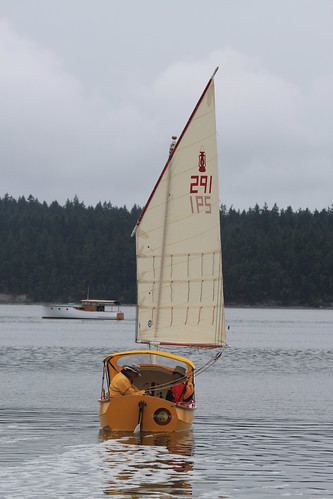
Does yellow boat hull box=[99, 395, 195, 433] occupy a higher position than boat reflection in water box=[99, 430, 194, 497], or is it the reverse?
yellow boat hull box=[99, 395, 195, 433]

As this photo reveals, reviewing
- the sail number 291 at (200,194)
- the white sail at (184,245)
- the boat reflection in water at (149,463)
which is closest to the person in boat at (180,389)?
the boat reflection in water at (149,463)

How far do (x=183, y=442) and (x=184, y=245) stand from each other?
8.57 m

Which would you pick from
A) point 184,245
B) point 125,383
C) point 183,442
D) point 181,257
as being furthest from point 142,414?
point 184,245

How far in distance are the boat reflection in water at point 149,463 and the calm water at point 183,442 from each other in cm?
3

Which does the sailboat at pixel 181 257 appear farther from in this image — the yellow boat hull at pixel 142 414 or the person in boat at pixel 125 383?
the yellow boat hull at pixel 142 414

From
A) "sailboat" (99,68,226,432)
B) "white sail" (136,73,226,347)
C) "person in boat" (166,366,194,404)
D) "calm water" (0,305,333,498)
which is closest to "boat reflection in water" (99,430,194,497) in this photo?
"calm water" (0,305,333,498)

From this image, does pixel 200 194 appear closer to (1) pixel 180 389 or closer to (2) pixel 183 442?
(1) pixel 180 389

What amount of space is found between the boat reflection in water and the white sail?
449 centimetres

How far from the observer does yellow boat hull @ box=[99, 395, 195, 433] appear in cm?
3994

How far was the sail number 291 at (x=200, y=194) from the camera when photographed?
4488cm

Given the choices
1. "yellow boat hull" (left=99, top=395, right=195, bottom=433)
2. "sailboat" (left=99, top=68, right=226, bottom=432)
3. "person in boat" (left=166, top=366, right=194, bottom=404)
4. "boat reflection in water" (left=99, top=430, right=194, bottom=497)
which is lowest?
"boat reflection in water" (left=99, top=430, right=194, bottom=497)

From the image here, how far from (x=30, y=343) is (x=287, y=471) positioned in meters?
82.2

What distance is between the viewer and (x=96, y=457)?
3616 centimetres

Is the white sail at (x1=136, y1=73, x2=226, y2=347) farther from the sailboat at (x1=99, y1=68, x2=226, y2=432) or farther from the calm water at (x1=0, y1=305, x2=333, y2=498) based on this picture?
the calm water at (x1=0, y1=305, x2=333, y2=498)
